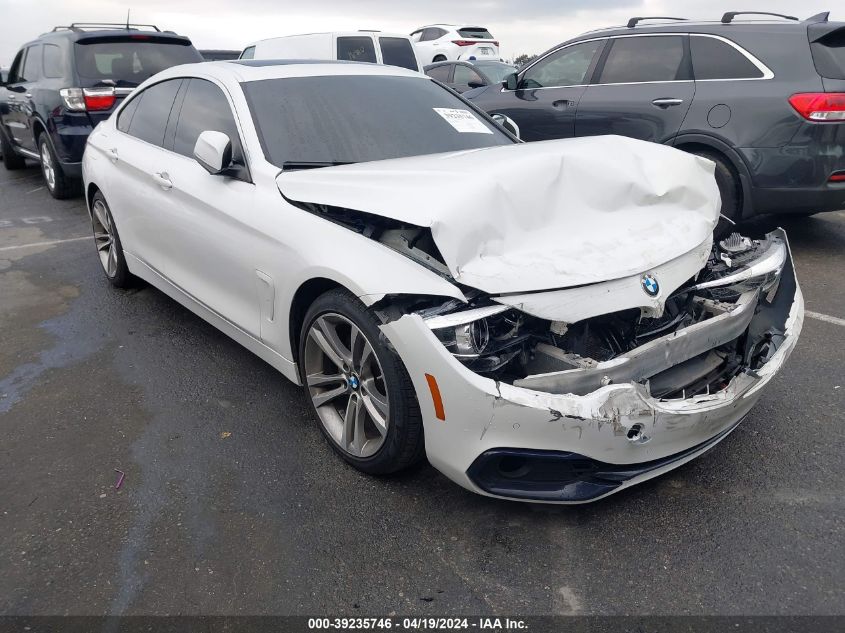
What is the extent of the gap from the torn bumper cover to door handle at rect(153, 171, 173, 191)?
6.62 ft

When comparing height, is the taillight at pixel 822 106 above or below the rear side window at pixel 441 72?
above

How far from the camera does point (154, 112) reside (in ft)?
14.2

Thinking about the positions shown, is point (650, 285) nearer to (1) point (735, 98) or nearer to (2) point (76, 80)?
(1) point (735, 98)

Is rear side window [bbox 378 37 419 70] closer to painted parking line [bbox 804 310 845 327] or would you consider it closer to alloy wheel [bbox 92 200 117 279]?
alloy wheel [bbox 92 200 117 279]

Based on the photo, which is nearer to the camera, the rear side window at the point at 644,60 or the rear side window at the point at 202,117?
the rear side window at the point at 202,117

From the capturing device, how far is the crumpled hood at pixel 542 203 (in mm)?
2406

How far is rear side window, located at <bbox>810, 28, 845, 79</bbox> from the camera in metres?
5.08

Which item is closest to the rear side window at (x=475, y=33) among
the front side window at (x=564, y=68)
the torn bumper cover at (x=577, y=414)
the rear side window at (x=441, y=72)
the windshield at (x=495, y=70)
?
the windshield at (x=495, y=70)

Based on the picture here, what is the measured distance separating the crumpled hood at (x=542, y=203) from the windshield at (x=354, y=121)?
0.83 feet

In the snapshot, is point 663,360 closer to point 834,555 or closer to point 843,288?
point 834,555

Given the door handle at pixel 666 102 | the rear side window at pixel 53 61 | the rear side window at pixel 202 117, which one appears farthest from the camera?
the rear side window at pixel 53 61

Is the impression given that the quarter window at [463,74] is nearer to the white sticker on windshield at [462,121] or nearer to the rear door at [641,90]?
the rear door at [641,90]

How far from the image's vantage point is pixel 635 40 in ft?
20.2

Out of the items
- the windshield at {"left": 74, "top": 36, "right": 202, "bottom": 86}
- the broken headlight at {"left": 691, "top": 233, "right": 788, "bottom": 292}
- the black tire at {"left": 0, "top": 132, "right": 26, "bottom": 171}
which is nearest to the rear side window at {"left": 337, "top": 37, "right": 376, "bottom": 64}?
the windshield at {"left": 74, "top": 36, "right": 202, "bottom": 86}
